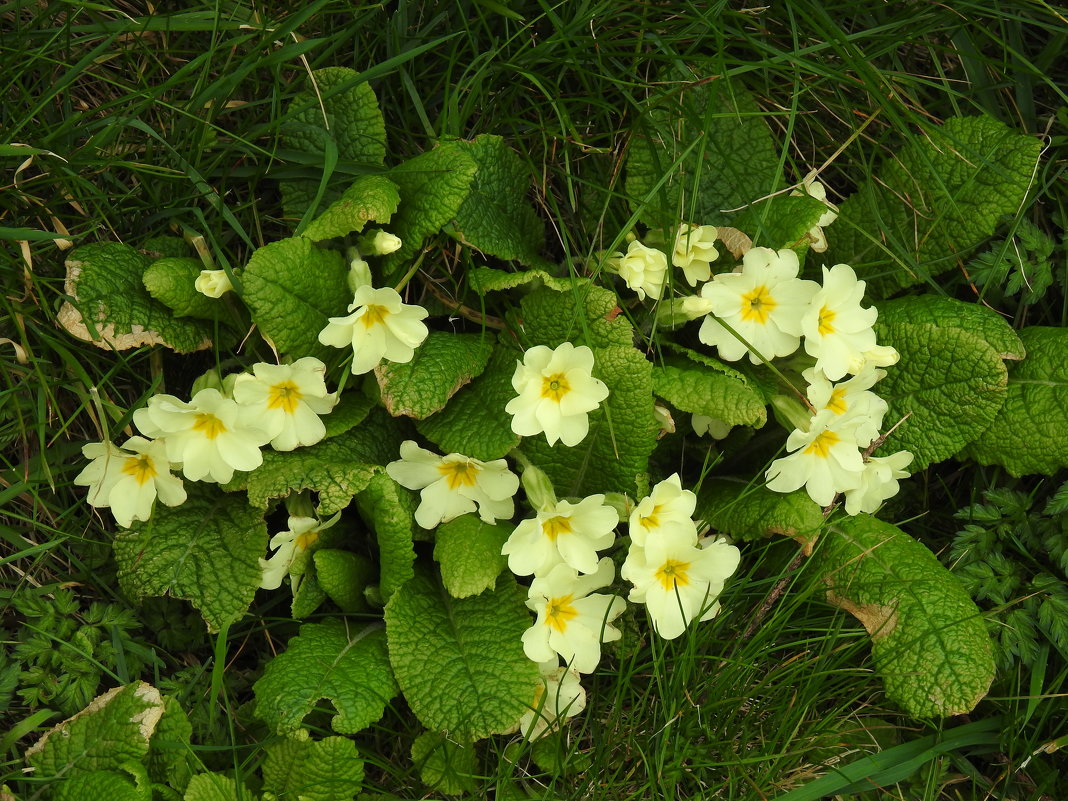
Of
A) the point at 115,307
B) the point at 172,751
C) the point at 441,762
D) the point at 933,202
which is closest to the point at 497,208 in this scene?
the point at 115,307

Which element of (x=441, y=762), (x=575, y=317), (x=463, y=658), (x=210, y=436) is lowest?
(x=441, y=762)

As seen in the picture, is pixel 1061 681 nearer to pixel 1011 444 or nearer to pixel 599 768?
pixel 1011 444

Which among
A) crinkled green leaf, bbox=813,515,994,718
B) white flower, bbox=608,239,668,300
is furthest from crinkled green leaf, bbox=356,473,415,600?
crinkled green leaf, bbox=813,515,994,718

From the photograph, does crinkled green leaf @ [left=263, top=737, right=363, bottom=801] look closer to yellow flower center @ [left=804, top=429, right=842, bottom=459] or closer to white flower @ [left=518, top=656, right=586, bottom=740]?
white flower @ [left=518, top=656, right=586, bottom=740]

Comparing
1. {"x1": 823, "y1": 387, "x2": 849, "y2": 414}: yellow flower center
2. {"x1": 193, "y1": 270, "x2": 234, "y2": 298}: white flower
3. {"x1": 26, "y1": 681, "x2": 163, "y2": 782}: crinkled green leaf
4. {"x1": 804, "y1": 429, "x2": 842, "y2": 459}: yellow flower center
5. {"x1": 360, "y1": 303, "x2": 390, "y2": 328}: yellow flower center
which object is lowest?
{"x1": 26, "y1": 681, "x2": 163, "y2": 782}: crinkled green leaf

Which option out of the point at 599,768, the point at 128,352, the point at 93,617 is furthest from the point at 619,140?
the point at 93,617

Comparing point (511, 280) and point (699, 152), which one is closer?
point (511, 280)

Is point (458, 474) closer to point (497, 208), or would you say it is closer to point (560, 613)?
point (560, 613)

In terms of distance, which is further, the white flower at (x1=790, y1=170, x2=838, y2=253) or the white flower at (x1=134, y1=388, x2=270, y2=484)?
the white flower at (x1=790, y1=170, x2=838, y2=253)
